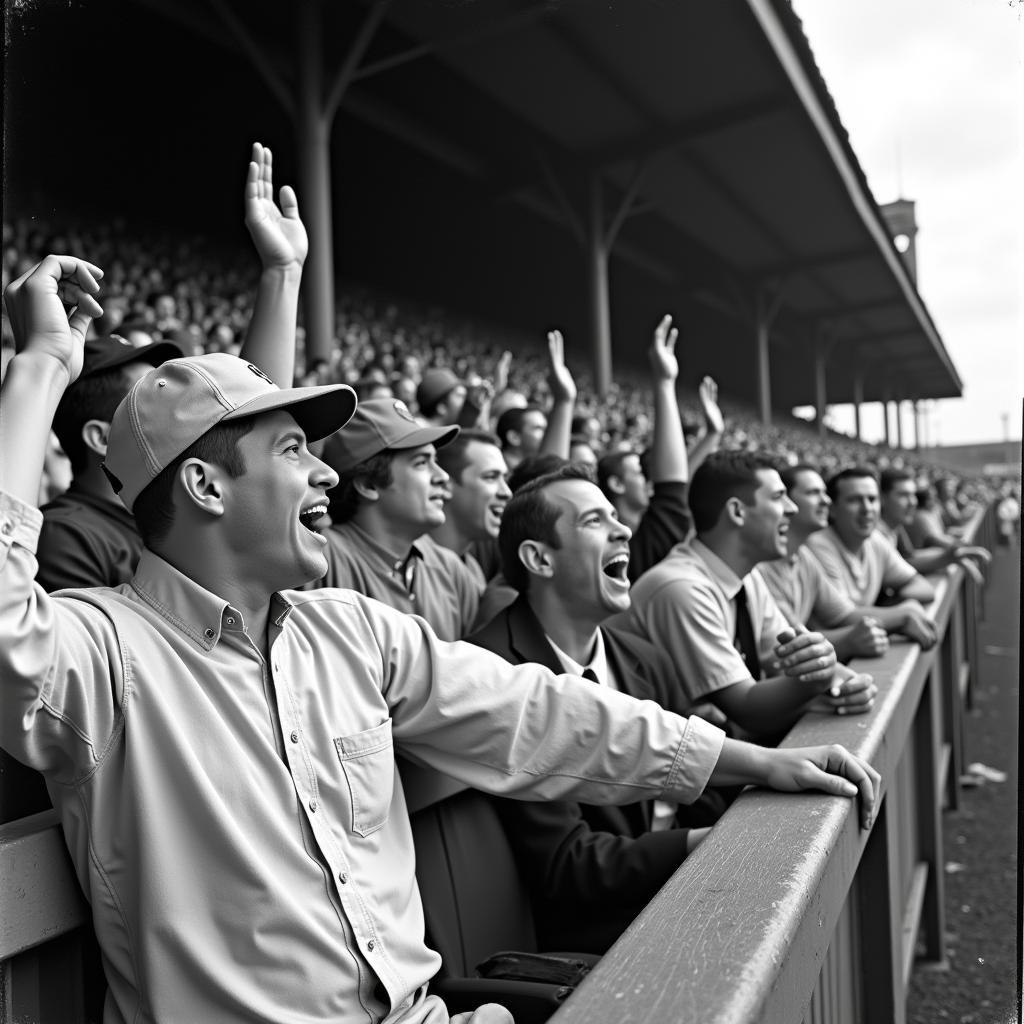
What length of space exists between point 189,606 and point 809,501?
12.8ft

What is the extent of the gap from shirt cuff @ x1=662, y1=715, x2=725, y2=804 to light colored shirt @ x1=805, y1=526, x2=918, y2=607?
148 inches

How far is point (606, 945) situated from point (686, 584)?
4.44 ft

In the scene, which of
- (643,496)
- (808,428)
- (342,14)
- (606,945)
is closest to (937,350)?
(808,428)

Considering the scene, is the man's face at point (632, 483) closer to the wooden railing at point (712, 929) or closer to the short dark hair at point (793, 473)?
the short dark hair at point (793, 473)

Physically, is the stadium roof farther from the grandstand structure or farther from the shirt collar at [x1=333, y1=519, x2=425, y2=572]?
the shirt collar at [x1=333, y1=519, x2=425, y2=572]

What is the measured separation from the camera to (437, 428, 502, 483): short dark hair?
368 cm

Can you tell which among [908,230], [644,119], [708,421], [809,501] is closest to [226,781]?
[809,501]

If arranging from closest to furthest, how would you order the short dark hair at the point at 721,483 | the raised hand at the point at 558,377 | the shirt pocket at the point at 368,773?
the shirt pocket at the point at 368,773 → the short dark hair at the point at 721,483 → the raised hand at the point at 558,377

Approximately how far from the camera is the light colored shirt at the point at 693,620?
3152 millimetres

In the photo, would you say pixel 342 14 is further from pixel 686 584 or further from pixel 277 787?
pixel 277 787

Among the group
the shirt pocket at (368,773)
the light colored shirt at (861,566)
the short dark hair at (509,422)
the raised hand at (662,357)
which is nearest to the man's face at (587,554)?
the shirt pocket at (368,773)

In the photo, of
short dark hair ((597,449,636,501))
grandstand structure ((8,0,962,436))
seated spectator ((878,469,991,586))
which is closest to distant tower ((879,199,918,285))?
grandstand structure ((8,0,962,436))

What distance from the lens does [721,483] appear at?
3803 mm

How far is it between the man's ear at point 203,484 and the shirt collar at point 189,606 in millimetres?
109
